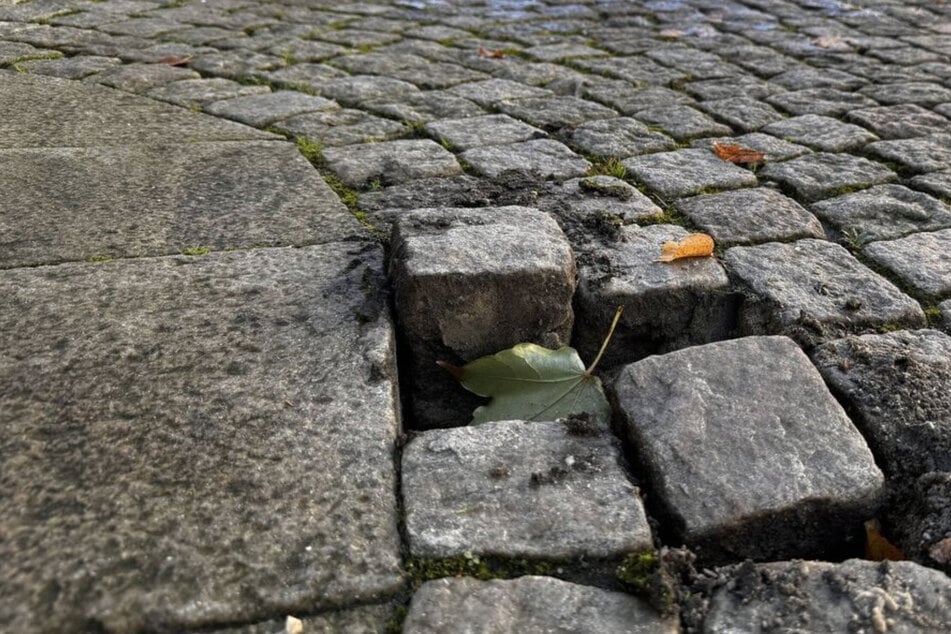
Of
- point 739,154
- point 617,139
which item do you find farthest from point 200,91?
point 739,154

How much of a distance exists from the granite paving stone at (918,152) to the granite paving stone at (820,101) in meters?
0.39

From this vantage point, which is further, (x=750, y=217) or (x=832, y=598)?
(x=750, y=217)

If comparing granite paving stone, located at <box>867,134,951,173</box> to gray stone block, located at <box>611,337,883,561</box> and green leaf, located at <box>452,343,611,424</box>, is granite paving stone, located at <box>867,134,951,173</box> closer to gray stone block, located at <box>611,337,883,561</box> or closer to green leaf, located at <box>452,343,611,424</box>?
gray stone block, located at <box>611,337,883,561</box>

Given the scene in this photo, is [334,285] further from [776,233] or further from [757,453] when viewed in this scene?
[776,233]

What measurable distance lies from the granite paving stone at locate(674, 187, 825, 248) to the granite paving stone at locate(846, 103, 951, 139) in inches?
35.6

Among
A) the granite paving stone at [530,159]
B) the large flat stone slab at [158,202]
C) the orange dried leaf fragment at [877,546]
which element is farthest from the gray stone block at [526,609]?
the granite paving stone at [530,159]

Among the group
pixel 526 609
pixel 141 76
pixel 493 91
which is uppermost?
pixel 526 609

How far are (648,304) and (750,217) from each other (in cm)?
Result: 62

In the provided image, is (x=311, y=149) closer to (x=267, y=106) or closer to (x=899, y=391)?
(x=267, y=106)

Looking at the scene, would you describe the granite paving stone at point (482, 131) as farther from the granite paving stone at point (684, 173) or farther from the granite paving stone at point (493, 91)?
the granite paving stone at point (684, 173)

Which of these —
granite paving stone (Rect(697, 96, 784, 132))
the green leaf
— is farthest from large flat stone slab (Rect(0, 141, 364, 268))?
granite paving stone (Rect(697, 96, 784, 132))

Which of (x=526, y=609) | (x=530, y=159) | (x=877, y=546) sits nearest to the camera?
(x=526, y=609)

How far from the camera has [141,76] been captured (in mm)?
3551

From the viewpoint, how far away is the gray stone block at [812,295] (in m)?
1.89
